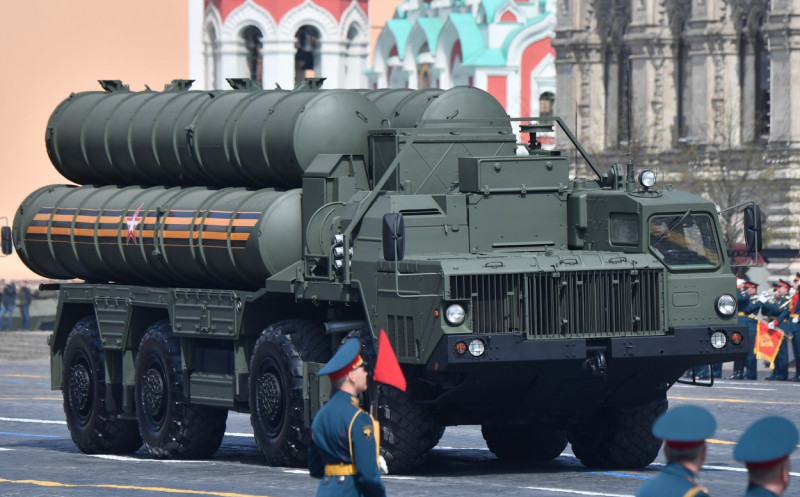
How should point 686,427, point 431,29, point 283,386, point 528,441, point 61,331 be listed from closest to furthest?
point 686,427
point 283,386
point 528,441
point 61,331
point 431,29

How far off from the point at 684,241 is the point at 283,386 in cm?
372

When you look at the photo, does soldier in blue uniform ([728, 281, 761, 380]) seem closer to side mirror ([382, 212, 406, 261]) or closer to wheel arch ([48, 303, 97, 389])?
wheel arch ([48, 303, 97, 389])

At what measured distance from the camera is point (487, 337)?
60.2 feet

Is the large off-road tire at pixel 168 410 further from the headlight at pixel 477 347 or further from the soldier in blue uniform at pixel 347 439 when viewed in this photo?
the soldier in blue uniform at pixel 347 439

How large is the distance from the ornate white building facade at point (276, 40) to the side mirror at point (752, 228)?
2709 inches

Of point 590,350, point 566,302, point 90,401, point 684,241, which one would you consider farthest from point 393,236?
point 90,401

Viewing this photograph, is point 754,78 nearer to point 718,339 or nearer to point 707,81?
point 707,81

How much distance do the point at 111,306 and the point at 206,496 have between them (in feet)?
18.5

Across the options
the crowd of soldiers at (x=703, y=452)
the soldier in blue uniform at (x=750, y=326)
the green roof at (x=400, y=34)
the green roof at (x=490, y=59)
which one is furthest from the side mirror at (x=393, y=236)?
the green roof at (x=400, y=34)

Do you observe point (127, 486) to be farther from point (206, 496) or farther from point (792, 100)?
point (792, 100)

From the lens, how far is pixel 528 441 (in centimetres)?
2108

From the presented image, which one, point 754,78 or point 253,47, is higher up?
point 253,47

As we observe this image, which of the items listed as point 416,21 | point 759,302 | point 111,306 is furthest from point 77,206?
point 416,21

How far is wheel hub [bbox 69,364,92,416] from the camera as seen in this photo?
2372 cm
